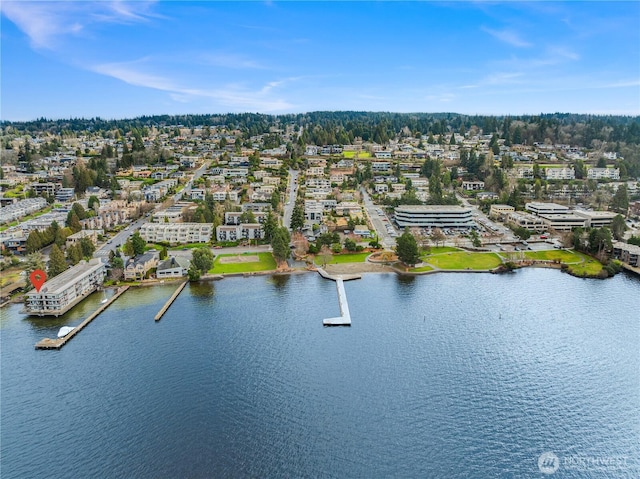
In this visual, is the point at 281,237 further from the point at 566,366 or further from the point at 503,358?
the point at 566,366

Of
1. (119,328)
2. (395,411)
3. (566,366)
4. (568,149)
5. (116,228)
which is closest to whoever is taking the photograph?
(395,411)

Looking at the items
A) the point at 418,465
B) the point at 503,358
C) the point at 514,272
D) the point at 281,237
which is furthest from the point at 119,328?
the point at 514,272

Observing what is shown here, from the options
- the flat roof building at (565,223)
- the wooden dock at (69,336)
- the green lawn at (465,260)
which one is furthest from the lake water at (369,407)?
the flat roof building at (565,223)

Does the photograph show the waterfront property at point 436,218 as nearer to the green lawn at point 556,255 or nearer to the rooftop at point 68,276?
the green lawn at point 556,255

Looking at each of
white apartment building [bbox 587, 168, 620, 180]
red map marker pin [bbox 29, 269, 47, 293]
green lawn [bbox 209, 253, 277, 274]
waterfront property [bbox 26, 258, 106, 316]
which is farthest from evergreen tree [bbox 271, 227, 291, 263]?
white apartment building [bbox 587, 168, 620, 180]

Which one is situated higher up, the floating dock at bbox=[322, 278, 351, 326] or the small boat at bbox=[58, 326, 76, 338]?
the floating dock at bbox=[322, 278, 351, 326]

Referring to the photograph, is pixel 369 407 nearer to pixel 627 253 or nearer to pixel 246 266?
pixel 246 266

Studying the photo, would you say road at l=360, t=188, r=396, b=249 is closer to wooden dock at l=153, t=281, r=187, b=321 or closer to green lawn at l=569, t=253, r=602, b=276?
green lawn at l=569, t=253, r=602, b=276
